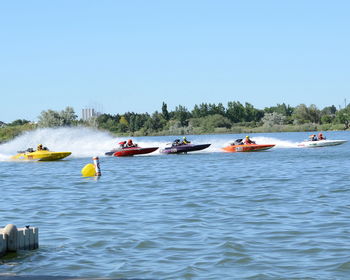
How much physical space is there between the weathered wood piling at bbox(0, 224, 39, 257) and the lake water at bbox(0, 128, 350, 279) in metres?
0.21

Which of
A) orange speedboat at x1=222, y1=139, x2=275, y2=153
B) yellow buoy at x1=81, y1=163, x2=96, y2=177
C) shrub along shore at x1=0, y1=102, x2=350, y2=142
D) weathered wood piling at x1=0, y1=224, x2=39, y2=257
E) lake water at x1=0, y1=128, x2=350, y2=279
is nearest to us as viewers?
lake water at x1=0, y1=128, x2=350, y2=279

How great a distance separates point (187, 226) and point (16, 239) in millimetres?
4090

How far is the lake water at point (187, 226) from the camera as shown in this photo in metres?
10.2

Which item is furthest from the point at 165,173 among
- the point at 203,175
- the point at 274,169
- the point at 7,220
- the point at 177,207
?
the point at 7,220

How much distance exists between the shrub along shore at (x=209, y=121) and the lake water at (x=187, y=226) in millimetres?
70685

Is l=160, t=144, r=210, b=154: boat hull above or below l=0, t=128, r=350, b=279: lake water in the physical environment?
above

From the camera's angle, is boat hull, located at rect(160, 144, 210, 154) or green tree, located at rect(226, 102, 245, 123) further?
green tree, located at rect(226, 102, 245, 123)

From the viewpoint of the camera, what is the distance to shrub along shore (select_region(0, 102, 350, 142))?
11662cm

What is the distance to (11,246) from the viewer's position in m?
11.0

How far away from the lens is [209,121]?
145 m

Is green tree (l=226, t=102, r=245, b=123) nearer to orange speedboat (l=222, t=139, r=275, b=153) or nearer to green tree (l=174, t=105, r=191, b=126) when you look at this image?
green tree (l=174, t=105, r=191, b=126)

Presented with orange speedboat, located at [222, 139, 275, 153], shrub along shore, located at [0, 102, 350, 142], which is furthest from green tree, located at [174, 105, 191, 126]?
orange speedboat, located at [222, 139, 275, 153]

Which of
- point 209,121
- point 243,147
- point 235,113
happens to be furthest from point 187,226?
point 235,113

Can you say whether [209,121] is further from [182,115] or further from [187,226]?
[187,226]
